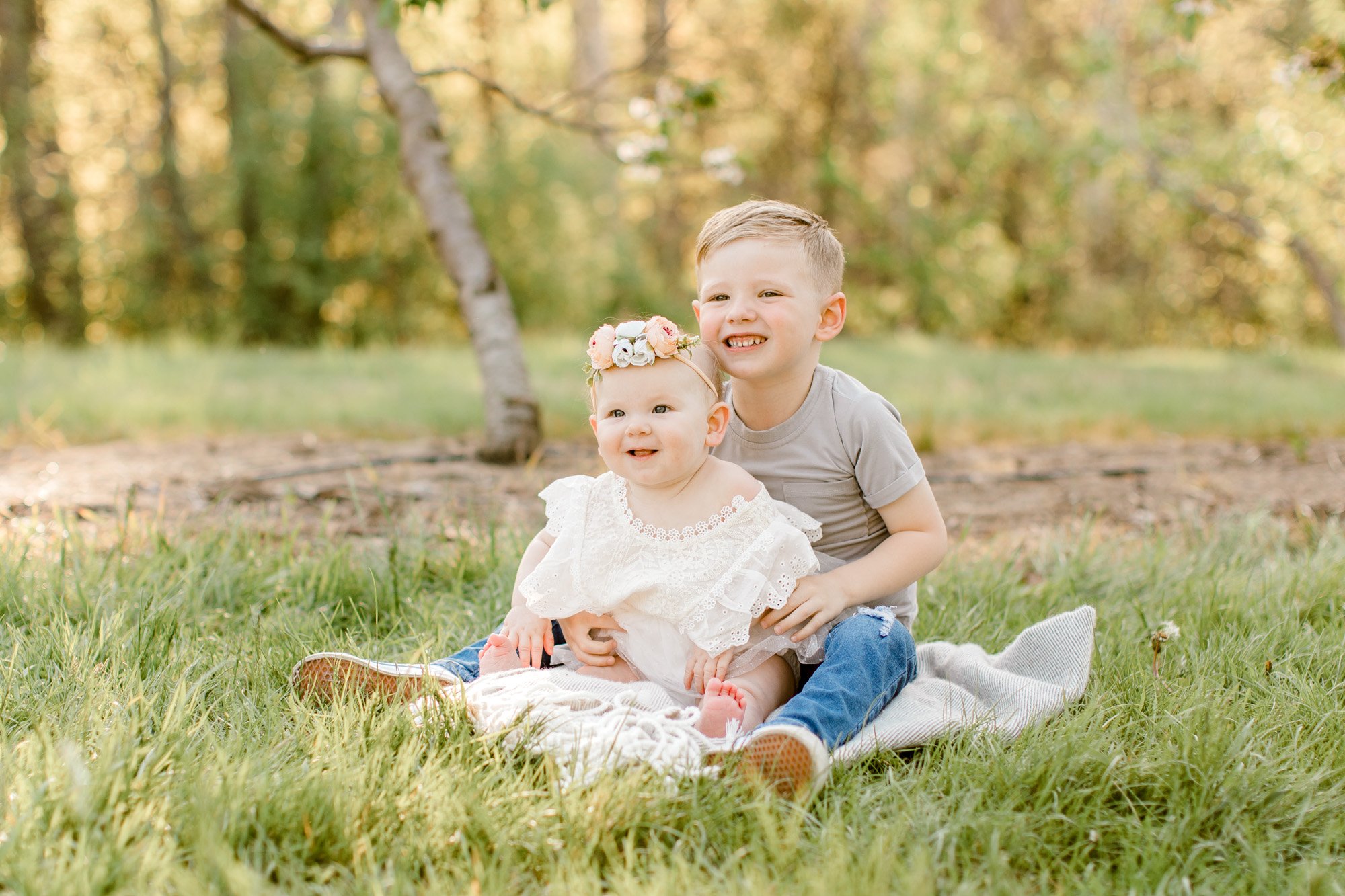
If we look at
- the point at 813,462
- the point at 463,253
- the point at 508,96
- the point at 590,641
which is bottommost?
the point at 590,641

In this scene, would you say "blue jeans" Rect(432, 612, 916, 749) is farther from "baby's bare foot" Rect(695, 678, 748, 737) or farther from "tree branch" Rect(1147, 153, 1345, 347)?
"tree branch" Rect(1147, 153, 1345, 347)

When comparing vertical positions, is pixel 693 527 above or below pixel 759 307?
below

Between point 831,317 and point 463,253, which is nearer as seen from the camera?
point 831,317

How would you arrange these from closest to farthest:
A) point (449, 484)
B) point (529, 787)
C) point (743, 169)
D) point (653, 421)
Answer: point (529, 787)
point (653, 421)
point (449, 484)
point (743, 169)

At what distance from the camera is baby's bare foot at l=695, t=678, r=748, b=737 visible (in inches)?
76.6

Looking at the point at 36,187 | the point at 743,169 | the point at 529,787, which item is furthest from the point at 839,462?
the point at 36,187

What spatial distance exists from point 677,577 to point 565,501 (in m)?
0.33

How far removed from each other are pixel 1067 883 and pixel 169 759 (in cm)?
146

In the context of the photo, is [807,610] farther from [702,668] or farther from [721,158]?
[721,158]

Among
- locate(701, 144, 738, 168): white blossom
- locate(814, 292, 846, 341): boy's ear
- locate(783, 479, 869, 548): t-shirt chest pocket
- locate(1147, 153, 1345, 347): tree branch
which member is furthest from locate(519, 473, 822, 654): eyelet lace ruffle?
locate(1147, 153, 1345, 347): tree branch

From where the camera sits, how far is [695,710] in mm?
1993

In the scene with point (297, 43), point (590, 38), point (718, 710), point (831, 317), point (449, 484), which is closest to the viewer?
point (718, 710)

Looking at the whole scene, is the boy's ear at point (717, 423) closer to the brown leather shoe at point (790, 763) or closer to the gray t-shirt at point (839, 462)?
the gray t-shirt at point (839, 462)

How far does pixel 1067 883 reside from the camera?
1577 millimetres
